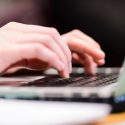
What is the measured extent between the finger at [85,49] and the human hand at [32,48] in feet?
0.44

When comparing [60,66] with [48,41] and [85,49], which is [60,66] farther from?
[85,49]

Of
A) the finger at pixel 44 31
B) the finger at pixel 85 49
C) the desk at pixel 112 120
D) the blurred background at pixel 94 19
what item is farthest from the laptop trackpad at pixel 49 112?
the blurred background at pixel 94 19

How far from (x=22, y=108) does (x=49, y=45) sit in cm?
29

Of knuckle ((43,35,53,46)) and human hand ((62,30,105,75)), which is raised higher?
knuckle ((43,35,53,46))

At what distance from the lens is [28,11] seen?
132cm

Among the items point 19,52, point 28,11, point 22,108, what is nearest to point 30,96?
point 22,108

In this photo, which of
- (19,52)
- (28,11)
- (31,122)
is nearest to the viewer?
(31,122)

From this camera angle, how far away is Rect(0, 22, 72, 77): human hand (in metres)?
0.63

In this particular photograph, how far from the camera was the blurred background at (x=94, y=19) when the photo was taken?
4.52 feet

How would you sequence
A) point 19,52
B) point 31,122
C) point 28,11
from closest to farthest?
point 31,122
point 19,52
point 28,11

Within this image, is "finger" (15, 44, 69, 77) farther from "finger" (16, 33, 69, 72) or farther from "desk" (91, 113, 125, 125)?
"desk" (91, 113, 125, 125)

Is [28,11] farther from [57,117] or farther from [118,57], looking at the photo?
[57,117]

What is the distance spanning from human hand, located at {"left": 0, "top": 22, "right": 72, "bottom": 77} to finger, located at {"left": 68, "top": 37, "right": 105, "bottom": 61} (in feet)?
0.44

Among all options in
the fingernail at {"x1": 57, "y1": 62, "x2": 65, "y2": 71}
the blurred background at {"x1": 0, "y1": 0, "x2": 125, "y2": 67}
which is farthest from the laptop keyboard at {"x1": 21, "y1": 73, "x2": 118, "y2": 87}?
the blurred background at {"x1": 0, "y1": 0, "x2": 125, "y2": 67}
